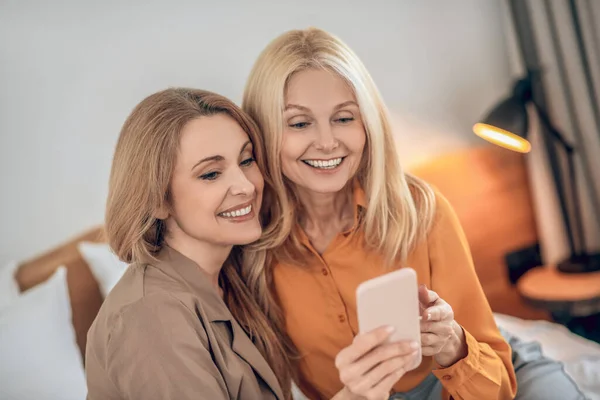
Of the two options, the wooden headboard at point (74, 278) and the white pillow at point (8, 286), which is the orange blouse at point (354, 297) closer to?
the wooden headboard at point (74, 278)

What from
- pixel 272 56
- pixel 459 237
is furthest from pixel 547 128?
pixel 272 56

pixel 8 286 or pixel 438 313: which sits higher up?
pixel 8 286

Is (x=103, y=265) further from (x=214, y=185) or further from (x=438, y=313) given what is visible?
(x=438, y=313)

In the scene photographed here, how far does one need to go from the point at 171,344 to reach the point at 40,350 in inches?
21.8

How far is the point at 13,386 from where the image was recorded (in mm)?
1305

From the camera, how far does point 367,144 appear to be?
119 centimetres

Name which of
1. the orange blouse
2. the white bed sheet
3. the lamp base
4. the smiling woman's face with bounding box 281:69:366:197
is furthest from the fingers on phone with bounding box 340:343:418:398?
the lamp base

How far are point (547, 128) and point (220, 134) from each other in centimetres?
140

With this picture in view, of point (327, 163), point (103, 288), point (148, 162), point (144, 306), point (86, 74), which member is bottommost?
point (103, 288)

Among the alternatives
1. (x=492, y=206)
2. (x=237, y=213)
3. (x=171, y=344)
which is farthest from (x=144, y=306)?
(x=492, y=206)

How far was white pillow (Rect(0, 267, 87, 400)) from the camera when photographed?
51.7 inches

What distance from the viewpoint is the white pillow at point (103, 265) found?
1.59 m

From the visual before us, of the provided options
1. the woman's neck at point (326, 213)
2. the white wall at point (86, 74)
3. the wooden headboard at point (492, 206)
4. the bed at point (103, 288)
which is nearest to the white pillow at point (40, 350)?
the bed at point (103, 288)

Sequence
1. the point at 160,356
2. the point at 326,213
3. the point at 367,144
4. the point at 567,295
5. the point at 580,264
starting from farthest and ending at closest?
1. the point at 580,264
2. the point at 567,295
3. the point at 326,213
4. the point at 367,144
5. the point at 160,356
